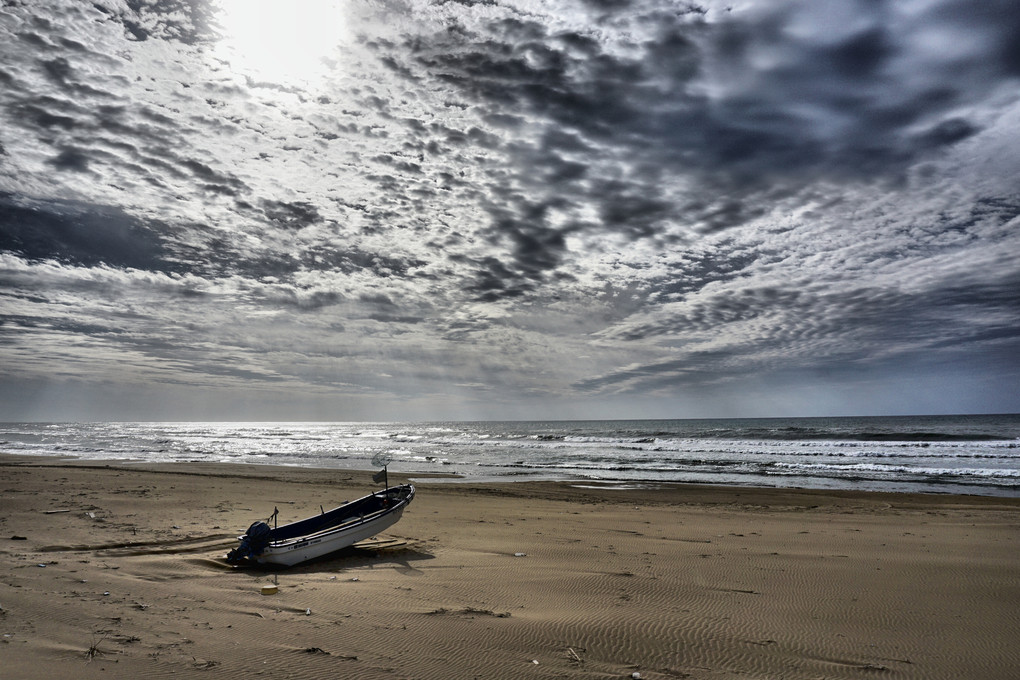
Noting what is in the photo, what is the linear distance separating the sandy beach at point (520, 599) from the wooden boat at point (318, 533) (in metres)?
0.28

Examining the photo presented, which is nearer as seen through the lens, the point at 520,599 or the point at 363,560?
the point at 520,599

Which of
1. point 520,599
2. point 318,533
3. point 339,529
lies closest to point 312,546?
point 339,529

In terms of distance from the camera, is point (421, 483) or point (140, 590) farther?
point (421, 483)

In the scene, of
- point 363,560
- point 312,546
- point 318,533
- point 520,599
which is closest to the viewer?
point 520,599

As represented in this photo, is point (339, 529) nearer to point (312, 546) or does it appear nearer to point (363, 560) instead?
point (312, 546)

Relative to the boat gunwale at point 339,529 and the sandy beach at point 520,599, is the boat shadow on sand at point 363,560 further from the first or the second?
the boat gunwale at point 339,529

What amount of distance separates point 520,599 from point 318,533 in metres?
4.85

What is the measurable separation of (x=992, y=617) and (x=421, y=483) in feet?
69.9

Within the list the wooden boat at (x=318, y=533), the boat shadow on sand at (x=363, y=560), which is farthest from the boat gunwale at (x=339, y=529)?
the boat shadow on sand at (x=363, y=560)

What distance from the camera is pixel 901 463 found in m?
31.7

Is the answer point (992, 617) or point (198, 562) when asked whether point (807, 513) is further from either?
point (198, 562)

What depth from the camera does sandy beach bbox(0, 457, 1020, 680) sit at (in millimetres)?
5270

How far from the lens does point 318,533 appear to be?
1027cm

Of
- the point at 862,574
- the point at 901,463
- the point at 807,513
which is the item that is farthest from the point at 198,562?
the point at 901,463
